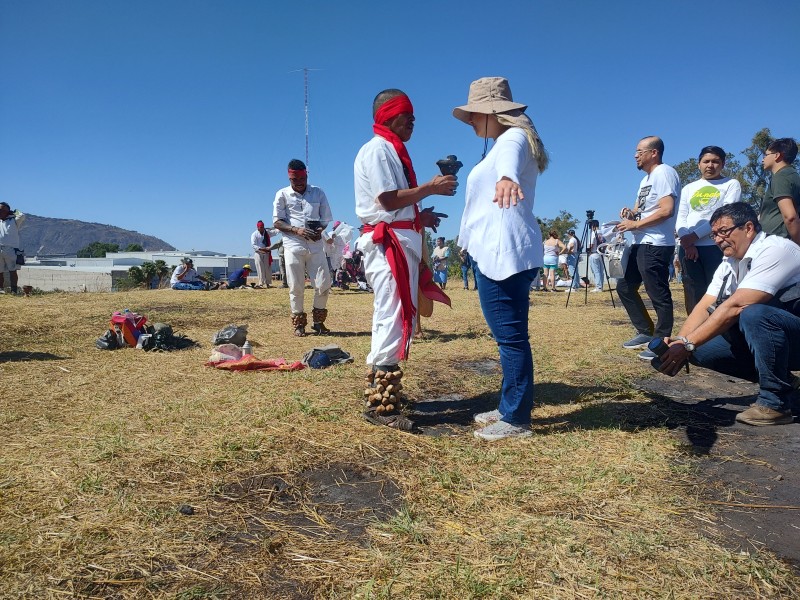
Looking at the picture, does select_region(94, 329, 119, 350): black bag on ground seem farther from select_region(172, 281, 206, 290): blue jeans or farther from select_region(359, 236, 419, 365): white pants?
select_region(172, 281, 206, 290): blue jeans

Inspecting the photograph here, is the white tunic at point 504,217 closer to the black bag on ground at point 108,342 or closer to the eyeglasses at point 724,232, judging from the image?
the eyeglasses at point 724,232

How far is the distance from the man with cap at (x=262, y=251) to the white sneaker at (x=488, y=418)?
14.3 m

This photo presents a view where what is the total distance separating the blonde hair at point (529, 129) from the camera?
3061mm

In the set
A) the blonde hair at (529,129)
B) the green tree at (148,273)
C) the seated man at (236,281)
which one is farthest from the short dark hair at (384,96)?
the green tree at (148,273)

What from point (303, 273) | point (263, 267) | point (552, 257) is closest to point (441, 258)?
point (552, 257)

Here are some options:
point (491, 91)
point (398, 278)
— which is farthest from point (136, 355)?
point (491, 91)

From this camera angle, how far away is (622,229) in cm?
557

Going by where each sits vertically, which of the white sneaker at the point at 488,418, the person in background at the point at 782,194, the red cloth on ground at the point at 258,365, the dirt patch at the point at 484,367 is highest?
the person in background at the point at 782,194

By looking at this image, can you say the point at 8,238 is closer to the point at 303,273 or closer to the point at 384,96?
the point at 303,273

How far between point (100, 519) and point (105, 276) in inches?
1059

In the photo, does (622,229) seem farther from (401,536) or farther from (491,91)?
(401,536)

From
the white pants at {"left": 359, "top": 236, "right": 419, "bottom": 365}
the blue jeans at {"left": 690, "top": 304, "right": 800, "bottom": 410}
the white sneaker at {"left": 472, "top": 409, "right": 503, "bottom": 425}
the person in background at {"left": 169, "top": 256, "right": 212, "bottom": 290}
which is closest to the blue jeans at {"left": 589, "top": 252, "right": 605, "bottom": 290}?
the person in background at {"left": 169, "top": 256, "right": 212, "bottom": 290}

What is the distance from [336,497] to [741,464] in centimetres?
199

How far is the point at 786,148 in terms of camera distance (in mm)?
4797
